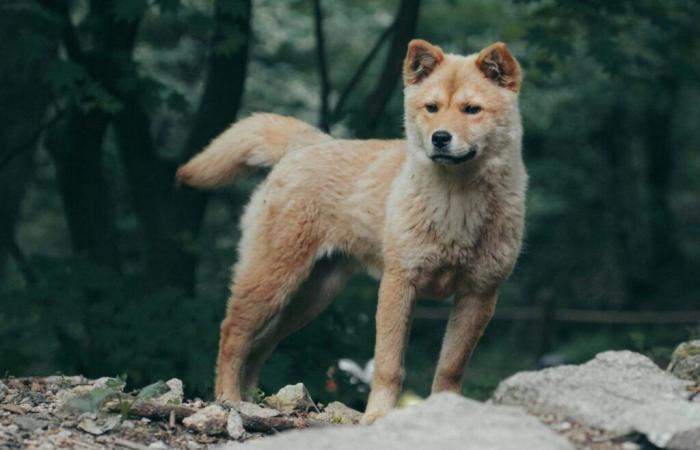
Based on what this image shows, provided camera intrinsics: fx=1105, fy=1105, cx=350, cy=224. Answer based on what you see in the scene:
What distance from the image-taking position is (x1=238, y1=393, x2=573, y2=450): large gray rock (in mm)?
3773

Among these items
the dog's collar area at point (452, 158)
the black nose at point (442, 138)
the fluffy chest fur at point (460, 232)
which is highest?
the black nose at point (442, 138)

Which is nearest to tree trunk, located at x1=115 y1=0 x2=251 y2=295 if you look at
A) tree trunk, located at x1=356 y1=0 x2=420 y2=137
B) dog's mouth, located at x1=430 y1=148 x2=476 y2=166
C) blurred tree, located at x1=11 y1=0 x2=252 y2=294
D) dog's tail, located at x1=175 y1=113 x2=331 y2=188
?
blurred tree, located at x1=11 y1=0 x2=252 y2=294

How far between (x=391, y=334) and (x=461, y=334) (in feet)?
1.25

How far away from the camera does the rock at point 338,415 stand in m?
5.64

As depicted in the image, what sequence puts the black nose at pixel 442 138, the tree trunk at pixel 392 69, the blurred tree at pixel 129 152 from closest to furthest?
1. the black nose at pixel 442 138
2. the blurred tree at pixel 129 152
3. the tree trunk at pixel 392 69

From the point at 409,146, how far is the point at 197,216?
13.2 feet

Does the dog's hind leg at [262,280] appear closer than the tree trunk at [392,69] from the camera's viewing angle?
Yes

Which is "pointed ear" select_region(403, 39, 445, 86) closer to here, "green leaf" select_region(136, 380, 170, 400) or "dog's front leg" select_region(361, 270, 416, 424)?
"dog's front leg" select_region(361, 270, 416, 424)

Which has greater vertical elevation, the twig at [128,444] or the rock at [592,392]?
the rock at [592,392]

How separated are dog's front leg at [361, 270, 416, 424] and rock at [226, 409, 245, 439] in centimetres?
87

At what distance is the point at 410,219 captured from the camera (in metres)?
5.84

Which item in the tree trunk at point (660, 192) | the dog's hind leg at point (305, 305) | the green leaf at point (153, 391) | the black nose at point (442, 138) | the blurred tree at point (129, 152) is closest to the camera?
the green leaf at point (153, 391)

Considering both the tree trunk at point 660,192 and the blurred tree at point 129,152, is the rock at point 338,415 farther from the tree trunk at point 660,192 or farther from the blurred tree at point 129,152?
the tree trunk at point 660,192

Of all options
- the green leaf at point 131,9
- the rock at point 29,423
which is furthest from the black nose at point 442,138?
the green leaf at point 131,9
